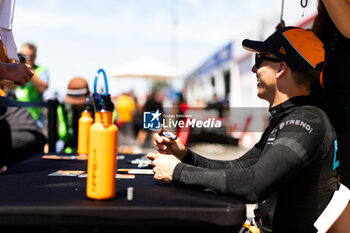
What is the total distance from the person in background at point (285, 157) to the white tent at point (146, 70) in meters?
13.0

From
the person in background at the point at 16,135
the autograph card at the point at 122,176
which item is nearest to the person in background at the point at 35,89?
the person in background at the point at 16,135

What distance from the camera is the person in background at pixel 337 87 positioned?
168cm

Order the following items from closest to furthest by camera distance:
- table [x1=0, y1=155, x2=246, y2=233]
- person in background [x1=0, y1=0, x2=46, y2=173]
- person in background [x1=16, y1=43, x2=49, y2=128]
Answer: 1. table [x1=0, y1=155, x2=246, y2=233]
2. person in background [x1=0, y1=0, x2=46, y2=173]
3. person in background [x1=16, y1=43, x2=49, y2=128]

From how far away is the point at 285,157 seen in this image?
113 cm

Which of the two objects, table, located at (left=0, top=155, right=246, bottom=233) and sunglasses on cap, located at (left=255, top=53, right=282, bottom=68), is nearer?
table, located at (left=0, top=155, right=246, bottom=233)

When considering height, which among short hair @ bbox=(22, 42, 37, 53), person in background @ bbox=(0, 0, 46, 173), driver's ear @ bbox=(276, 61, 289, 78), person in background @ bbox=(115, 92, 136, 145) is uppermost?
short hair @ bbox=(22, 42, 37, 53)

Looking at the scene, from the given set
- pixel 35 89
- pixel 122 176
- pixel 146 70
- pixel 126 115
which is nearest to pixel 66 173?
pixel 122 176

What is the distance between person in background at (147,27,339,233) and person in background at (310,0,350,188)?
37 centimetres

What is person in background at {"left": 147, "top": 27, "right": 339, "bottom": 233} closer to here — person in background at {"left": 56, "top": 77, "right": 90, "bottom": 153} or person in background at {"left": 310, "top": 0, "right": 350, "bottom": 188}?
person in background at {"left": 310, "top": 0, "right": 350, "bottom": 188}

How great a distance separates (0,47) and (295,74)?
1.63 meters

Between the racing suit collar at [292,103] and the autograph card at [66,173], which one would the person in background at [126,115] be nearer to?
the autograph card at [66,173]

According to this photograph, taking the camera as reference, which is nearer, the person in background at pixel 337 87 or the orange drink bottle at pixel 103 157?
the orange drink bottle at pixel 103 157

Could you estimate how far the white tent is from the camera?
14453mm

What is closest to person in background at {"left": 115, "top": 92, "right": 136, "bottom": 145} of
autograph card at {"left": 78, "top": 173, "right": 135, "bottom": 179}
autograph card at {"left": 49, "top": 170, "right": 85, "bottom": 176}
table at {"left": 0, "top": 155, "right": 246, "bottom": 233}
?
autograph card at {"left": 49, "top": 170, "right": 85, "bottom": 176}
